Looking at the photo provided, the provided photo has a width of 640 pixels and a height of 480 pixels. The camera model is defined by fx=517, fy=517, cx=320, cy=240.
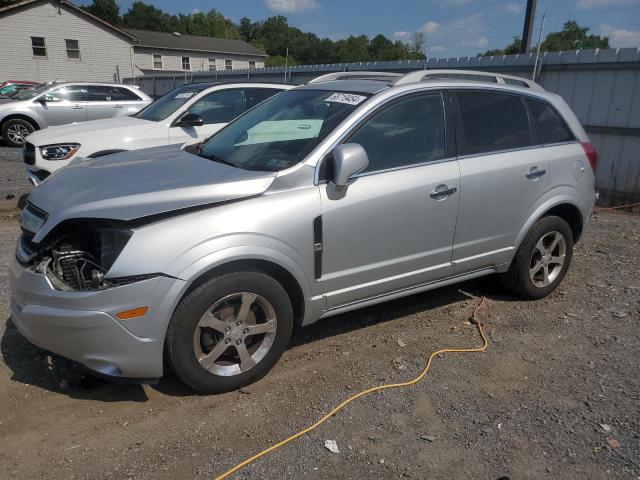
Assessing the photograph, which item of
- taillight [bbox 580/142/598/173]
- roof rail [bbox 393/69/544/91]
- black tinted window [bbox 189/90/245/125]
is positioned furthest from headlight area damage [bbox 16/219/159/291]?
black tinted window [bbox 189/90/245/125]

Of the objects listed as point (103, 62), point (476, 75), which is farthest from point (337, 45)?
point (476, 75)

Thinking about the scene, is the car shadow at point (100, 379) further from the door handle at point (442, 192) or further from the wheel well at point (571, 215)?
the door handle at point (442, 192)

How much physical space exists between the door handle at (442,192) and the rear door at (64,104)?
12.3m

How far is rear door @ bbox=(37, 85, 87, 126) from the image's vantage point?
13.4 m

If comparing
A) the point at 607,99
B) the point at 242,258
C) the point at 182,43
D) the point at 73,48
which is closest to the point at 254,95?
the point at 242,258

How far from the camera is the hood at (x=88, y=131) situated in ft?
22.2

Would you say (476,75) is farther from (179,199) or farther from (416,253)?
A: (179,199)

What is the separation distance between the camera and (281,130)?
12.7ft

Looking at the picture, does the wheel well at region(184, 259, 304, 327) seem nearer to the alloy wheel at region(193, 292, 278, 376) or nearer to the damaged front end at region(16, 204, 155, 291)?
the alloy wheel at region(193, 292, 278, 376)

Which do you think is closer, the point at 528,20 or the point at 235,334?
the point at 235,334

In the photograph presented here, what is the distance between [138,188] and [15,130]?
12932 mm

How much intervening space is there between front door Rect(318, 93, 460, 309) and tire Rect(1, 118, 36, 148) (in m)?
13.1

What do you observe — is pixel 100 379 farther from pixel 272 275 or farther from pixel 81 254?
pixel 272 275

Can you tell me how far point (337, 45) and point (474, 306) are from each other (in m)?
98.1
